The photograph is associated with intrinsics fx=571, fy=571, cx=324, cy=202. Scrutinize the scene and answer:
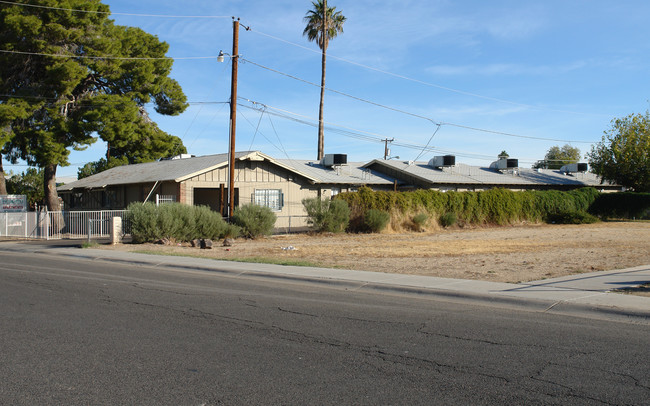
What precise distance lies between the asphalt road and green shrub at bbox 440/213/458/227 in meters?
25.1

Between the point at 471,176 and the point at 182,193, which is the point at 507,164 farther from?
the point at 182,193


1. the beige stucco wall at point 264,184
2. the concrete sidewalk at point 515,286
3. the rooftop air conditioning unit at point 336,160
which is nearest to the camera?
the concrete sidewalk at point 515,286

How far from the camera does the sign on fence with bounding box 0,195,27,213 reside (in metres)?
33.4

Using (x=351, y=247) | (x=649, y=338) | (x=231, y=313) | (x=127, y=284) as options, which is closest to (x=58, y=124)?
(x=351, y=247)

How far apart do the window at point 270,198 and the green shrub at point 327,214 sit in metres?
3.99

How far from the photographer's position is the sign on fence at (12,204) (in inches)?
1314

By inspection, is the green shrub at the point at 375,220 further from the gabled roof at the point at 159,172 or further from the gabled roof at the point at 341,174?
the gabled roof at the point at 159,172

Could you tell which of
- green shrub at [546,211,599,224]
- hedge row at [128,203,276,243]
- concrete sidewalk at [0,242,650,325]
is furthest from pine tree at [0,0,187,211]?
green shrub at [546,211,599,224]

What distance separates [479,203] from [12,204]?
29135 millimetres

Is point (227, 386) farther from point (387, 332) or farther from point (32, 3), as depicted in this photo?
point (32, 3)

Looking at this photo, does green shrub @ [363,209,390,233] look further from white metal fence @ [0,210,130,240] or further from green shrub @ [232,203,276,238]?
white metal fence @ [0,210,130,240]

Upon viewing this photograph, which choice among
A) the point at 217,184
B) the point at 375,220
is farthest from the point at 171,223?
the point at 375,220

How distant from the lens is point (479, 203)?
38125mm

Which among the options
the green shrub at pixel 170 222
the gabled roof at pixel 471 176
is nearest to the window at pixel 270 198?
the green shrub at pixel 170 222
